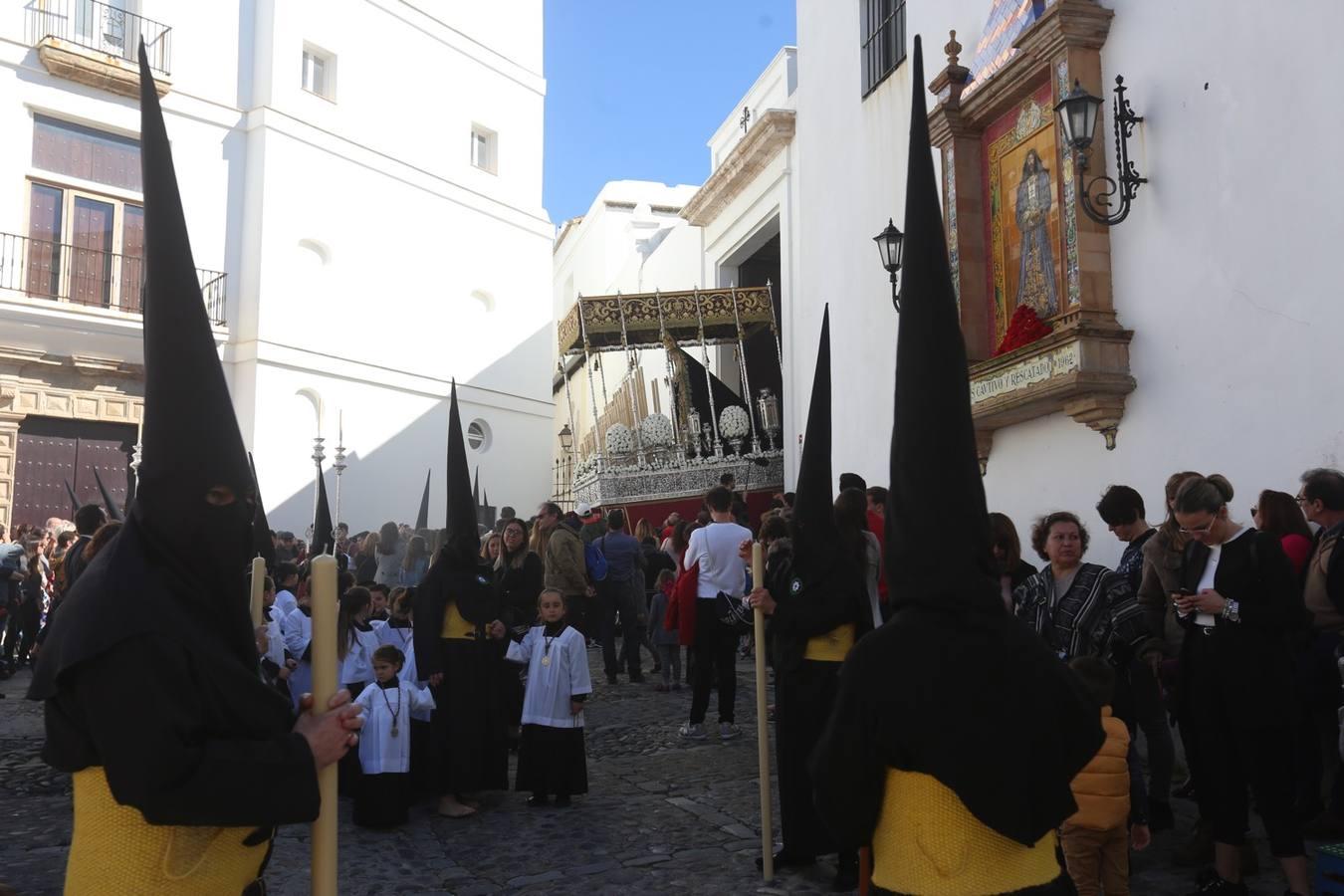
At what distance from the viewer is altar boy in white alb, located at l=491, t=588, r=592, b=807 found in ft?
23.2

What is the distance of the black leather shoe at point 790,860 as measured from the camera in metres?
5.61

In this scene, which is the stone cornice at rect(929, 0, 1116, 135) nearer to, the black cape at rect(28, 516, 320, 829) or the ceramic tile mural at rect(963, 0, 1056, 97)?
the ceramic tile mural at rect(963, 0, 1056, 97)

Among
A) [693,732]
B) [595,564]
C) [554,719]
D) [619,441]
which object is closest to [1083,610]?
[554,719]

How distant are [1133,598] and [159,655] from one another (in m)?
4.25

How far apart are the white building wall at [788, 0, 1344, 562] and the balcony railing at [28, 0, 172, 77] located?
55.8 ft

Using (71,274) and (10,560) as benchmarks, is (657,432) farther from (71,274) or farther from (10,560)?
(10,560)

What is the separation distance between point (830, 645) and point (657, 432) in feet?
47.8

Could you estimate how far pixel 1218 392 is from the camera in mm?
7668

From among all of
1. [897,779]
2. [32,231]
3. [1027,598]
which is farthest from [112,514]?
[32,231]

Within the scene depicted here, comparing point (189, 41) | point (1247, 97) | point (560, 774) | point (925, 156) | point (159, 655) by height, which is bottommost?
point (560, 774)

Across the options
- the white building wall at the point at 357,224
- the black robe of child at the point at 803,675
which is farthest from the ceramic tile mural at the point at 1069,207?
the white building wall at the point at 357,224

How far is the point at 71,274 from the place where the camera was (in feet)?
64.2

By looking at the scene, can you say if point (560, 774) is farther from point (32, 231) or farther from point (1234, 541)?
point (32, 231)

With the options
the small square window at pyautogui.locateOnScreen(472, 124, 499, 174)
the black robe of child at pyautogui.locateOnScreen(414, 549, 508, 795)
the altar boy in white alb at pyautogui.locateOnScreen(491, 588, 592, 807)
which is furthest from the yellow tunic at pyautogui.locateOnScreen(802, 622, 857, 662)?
the small square window at pyautogui.locateOnScreen(472, 124, 499, 174)
